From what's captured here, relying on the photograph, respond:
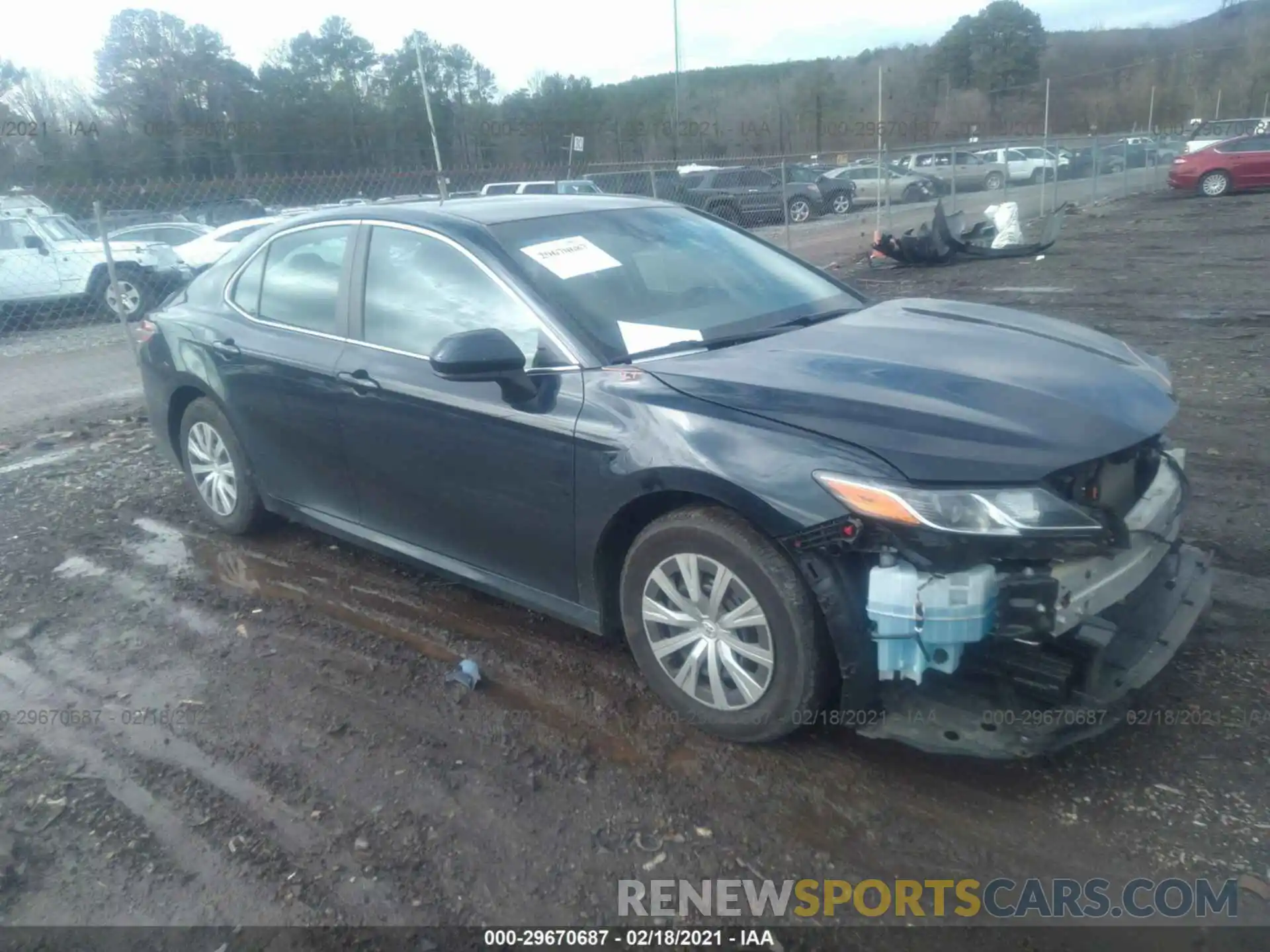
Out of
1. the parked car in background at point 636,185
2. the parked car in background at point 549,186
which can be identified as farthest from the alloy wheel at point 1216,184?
the parked car in background at point 549,186

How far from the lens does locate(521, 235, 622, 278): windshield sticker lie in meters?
3.71

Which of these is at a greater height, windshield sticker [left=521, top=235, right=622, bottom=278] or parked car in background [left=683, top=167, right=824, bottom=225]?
windshield sticker [left=521, top=235, right=622, bottom=278]

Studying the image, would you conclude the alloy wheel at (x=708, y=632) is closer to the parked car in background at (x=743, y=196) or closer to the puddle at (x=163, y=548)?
the puddle at (x=163, y=548)

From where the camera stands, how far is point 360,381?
157 inches

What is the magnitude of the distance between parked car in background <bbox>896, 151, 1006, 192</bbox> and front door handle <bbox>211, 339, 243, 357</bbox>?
27.9 metres

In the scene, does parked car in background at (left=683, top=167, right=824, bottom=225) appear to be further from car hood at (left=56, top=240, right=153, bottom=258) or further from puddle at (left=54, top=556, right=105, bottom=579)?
puddle at (left=54, top=556, right=105, bottom=579)

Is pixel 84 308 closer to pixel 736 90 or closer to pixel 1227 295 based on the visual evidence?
pixel 1227 295

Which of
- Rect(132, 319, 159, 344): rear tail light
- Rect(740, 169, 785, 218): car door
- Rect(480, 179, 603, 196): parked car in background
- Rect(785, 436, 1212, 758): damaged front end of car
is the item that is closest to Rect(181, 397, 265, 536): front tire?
Rect(132, 319, 159, 344): rear tail light

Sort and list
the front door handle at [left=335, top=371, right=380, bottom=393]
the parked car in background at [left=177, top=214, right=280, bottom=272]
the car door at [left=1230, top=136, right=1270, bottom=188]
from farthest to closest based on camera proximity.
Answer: the car door at [left=1230, top=136, right=1270, bottom=188], the parked car in background at [left=177, top=214, right=280, bottom=272], the front door handle at [left=335, top=371, right=380, bottom=393]

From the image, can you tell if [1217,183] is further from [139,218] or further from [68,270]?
[68,270]

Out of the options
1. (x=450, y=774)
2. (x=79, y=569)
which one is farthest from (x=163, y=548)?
(x=450, y=774)

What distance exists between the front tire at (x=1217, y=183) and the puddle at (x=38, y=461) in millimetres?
26779

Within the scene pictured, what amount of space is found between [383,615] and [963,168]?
3157cm

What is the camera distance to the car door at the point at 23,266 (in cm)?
1497
